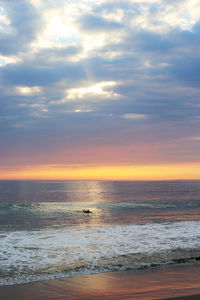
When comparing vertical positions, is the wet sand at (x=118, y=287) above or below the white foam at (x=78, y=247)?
above

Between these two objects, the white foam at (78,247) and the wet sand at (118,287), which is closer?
the wet sand at (118,287)

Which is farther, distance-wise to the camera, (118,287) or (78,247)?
(78,247)

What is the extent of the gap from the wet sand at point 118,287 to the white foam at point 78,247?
1.45 meters

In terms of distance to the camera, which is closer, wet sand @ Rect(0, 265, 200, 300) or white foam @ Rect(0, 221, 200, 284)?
wet sand @ Rect(0, 265, 200, 300)

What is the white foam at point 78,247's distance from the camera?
34.6 feet

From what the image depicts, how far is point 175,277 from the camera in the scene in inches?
332

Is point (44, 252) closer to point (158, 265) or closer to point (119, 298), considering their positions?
point (158, 265)

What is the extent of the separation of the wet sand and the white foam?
4.75 ft

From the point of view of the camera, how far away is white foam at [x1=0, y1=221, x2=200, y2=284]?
1055 centimetres

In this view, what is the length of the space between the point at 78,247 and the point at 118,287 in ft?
21.7

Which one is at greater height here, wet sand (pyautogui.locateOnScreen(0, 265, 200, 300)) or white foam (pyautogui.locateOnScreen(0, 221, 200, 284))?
wet sand (pyautogui.locateOnScreen(0, 265, 200, 300))

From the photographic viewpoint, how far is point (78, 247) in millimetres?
13789

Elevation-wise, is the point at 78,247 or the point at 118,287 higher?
the point at 118,287

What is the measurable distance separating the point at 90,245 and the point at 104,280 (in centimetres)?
611
